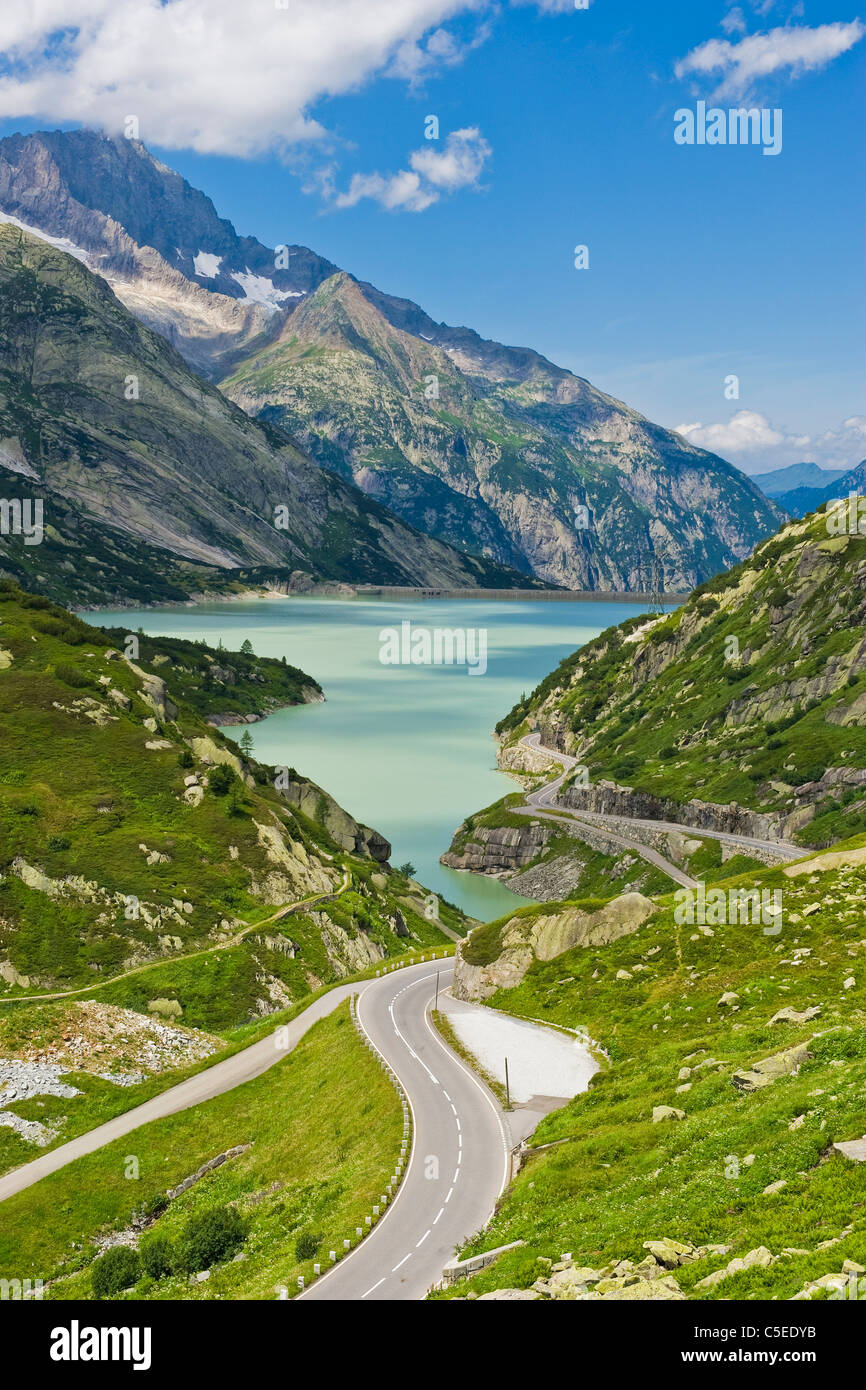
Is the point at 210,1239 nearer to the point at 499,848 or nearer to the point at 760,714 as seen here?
the point at 499,848

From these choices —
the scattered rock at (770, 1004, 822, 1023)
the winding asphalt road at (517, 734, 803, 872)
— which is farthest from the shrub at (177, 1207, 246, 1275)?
the winding asphalt road at (517, 734, 803, 872)

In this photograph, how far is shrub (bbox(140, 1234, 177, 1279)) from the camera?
36.5 metres

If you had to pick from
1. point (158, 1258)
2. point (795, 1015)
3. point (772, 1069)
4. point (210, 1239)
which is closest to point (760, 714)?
point (795, 1015)

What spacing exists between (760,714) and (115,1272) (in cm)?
12940

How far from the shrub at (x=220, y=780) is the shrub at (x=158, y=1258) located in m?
61.1

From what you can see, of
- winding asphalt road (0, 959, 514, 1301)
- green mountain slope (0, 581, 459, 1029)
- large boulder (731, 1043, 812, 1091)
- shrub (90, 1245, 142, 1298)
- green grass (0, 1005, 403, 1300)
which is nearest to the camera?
winding asphalt road (0, 959, 514, 1301)

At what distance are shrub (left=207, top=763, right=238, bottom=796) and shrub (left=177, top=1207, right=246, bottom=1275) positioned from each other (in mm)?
60577

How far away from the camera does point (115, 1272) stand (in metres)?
36.4

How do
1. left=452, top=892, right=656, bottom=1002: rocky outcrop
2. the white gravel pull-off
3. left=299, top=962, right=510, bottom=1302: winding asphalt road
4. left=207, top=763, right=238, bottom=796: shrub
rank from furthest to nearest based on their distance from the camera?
left=207, top=763, right=238, bottom=796: shrub < left=452, top=892, right=656, bottom=1002: rocky outcrop < the white gravel pull-off < left=299, top=962, right=510, bottom=1302: winding asphalt road

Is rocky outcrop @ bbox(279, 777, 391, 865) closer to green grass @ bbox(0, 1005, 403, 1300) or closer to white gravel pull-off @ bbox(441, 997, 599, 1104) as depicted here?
white gravel pull-off @ bbox(441, 997, 599, 1104)

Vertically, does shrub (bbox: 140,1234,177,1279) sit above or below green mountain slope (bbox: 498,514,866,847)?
below

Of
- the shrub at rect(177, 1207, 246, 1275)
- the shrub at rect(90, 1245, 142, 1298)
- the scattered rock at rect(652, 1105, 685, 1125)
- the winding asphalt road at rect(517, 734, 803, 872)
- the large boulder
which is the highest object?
the large boulder

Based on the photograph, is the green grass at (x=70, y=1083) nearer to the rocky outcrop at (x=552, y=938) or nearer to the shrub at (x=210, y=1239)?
the shrub at (x=210, y=1239)
